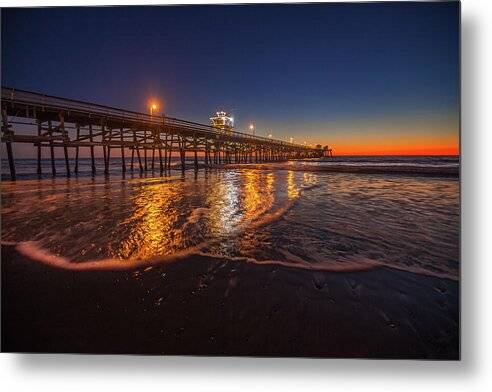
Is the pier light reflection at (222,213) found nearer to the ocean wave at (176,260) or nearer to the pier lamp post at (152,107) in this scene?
the ocean wave at (176,260)

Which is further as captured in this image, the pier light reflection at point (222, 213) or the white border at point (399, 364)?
the pier light reflection at point (222, 213)

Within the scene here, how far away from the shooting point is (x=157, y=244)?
2625mm

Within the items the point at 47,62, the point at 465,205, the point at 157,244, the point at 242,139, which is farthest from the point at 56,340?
the point at 465,205

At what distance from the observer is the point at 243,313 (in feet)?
6.77

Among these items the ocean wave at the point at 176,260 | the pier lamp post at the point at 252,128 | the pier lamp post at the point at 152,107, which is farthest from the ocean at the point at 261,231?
the pier lamp post at the point at 152,107

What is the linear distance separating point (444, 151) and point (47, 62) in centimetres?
352

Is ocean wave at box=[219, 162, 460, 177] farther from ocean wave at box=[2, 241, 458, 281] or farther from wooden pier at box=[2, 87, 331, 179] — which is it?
wooden pier at box=[2, 87, 331, 179]

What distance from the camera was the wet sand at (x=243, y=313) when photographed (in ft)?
6.73

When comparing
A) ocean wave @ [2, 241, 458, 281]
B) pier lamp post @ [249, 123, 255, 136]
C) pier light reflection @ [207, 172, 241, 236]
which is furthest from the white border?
pier lamp post @ [249, 123, 255, 136]

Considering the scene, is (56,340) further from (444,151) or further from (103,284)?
(444,151)

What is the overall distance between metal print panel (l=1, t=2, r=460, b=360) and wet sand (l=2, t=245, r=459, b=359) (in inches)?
0.4

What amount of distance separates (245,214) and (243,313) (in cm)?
136

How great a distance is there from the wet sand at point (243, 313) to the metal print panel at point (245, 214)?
0.01 m

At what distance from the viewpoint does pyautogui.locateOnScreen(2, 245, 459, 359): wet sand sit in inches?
80.8
